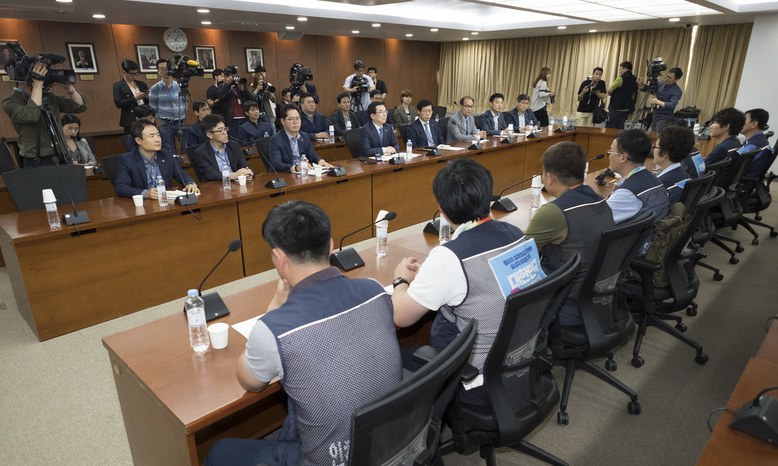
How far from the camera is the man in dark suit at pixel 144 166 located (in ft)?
11.3

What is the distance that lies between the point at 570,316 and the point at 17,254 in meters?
3.08

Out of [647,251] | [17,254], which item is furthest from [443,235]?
[17,254]

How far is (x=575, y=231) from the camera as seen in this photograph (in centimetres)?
203

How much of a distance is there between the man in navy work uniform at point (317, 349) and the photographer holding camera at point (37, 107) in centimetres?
371

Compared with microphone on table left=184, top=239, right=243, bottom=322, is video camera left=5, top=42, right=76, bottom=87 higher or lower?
higher

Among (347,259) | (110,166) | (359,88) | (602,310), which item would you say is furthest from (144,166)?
(359,88)

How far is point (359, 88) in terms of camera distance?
7574mm

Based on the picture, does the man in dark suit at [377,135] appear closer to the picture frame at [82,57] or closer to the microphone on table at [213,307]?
the microphone on table at [213,307]

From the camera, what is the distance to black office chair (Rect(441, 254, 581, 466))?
1.49 meters

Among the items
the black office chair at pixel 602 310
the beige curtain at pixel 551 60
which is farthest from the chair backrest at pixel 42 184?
the beige curtain at pixel 551 60

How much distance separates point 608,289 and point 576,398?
2.29 feet

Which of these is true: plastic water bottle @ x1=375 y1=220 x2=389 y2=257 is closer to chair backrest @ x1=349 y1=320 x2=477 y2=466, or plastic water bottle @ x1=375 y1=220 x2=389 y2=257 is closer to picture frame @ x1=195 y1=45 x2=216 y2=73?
chair backrest @ x1=349 y1=320 x2=477 y2=466

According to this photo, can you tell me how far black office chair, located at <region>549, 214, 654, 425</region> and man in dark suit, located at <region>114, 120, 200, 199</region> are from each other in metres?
2.83

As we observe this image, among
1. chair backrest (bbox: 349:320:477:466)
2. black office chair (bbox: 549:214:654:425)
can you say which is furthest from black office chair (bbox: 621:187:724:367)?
chair backrest (bbox: 349:320:477:466)
